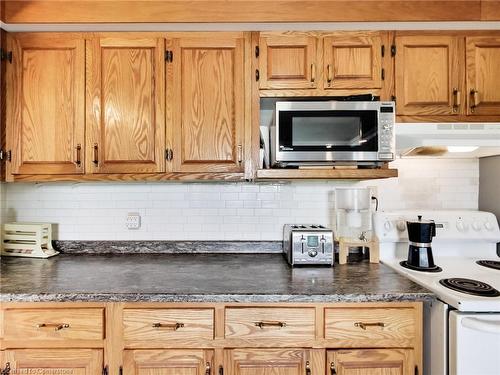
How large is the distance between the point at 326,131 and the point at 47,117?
1496 mm

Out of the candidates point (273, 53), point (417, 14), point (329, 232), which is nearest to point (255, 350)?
point (329, 232)

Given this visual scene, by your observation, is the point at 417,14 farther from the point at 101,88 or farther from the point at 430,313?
the point at 101,88

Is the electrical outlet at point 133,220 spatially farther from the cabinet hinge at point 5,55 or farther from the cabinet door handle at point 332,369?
the cabinet door handle at point 332,369

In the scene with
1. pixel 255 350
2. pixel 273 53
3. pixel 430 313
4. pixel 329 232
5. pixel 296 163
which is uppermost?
pixel 273 53

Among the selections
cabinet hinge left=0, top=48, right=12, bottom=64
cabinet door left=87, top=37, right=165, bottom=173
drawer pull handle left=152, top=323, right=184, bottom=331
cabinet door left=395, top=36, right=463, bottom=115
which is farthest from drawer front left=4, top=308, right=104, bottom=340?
cabinet door left=395, top=36, right=463, bottom=115

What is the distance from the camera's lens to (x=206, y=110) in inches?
64.9

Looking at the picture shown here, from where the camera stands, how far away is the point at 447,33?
5.41 ft

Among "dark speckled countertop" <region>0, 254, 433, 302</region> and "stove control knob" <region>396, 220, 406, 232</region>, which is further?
"stove control knob" <region>396, 220, 406, 232</region>

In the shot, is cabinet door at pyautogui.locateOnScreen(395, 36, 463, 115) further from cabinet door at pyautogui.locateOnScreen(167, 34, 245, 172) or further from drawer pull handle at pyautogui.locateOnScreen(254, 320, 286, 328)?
drawer pull handle at pyautogui.locateOnScreen(254, 320, 286, 328)

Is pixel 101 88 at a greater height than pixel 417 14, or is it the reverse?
pixel 417 14

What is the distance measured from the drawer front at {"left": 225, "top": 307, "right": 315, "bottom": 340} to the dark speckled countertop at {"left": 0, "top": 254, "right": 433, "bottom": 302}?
6 centimetres

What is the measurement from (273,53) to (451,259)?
61.2 inches

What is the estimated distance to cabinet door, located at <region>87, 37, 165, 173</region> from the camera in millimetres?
1652

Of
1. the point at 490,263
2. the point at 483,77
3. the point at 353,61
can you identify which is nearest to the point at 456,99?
the point at 483,77
